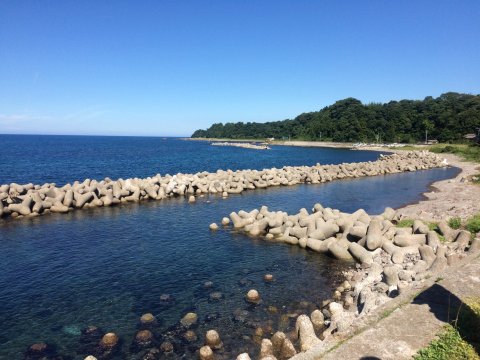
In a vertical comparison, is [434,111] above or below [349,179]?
above

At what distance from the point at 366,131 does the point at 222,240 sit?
13158 centimetres

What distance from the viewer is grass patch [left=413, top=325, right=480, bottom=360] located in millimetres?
6633

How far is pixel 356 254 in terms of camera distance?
1684cm

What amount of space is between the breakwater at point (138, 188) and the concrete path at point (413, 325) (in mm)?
23933

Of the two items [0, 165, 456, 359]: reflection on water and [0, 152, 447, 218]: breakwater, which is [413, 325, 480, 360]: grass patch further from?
[0, 152, 447, 218]: breakwater

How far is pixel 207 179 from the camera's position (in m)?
37.5

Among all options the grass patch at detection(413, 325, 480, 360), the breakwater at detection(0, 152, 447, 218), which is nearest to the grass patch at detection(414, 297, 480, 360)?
the grass patch at detection(413, 325, 480, 360)

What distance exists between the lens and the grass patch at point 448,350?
261 inches

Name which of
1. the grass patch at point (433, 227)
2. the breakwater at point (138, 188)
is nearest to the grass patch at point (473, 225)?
the grass patch at point (433, 227)

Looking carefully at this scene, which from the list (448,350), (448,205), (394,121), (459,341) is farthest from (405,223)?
(394,121)

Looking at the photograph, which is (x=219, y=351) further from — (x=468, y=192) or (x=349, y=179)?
(x=349, y=179)

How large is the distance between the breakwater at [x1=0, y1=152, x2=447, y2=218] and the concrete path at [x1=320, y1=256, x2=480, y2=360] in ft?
78.5

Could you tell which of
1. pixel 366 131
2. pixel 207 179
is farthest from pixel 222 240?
pixel 366 131

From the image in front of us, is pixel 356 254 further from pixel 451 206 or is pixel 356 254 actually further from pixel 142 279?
pixel 451 206
